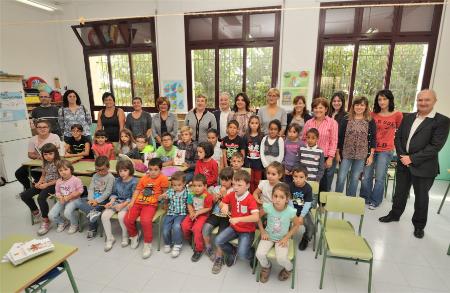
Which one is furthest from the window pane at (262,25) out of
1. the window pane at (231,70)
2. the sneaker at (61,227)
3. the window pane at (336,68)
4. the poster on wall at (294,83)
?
the sneaker at (61,227)

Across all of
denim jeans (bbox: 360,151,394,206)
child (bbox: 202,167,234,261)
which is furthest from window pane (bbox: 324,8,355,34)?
child (bbox: 202,167,234,261)

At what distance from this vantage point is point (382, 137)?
3408mm

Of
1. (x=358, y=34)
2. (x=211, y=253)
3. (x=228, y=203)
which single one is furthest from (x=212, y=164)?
(x=358, y=34)

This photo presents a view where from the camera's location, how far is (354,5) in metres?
4.76

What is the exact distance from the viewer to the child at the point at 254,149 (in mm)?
3311

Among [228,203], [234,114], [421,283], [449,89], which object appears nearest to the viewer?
[421,283]

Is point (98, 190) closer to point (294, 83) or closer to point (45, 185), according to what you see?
point (45, 185)

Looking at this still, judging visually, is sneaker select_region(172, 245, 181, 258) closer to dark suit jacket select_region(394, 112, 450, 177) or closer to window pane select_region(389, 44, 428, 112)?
dark suit jacket select_region(394, 112, 450, 177)

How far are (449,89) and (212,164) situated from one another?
A: 487 centimetres

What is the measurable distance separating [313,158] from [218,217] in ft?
4.41

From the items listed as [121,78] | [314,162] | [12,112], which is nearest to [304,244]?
[314,162]

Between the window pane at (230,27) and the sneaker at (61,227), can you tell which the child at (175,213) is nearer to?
the sneaker at (61,227)

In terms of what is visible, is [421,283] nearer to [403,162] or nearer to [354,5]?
[403,162]

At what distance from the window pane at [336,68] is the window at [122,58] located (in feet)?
12.9
